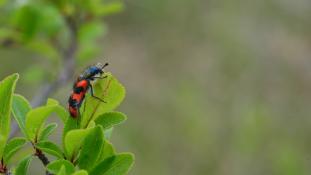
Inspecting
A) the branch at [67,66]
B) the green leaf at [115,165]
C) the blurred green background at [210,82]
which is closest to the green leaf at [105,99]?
the green leaf at [115,165]

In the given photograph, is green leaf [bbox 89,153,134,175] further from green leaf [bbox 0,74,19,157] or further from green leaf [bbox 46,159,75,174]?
green leaf [bbox 0,74,19,157]

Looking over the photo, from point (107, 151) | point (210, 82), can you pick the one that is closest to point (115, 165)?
point (107, 151)

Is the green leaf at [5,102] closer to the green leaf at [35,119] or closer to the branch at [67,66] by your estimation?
the green leaf at [35,119]

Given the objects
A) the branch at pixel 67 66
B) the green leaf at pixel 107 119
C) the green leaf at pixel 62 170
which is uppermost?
the green leaf at pixel 107 119

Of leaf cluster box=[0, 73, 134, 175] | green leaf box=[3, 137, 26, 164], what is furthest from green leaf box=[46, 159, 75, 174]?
green leaf box=[3, 137, 26, 164]

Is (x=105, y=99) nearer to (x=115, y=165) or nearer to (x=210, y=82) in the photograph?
(x=115, y=165)

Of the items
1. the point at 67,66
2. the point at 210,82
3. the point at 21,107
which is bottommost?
the point at 210,82
